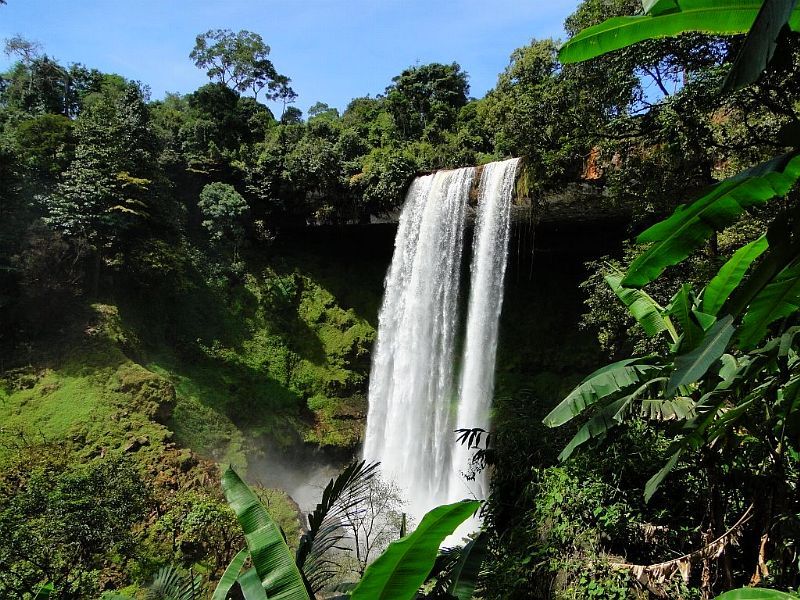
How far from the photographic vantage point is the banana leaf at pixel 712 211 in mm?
1988

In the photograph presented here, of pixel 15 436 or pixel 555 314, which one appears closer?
pixel 15 436

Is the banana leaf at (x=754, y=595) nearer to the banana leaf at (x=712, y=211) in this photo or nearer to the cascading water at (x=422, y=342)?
the banana leaf at (x=712, y=211)

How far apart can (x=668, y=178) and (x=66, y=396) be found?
541 inches

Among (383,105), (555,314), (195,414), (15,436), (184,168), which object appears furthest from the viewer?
(383,105)

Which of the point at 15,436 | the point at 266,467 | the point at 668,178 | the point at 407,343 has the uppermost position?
the point at 668,178

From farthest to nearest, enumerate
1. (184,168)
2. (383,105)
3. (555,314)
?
(383,105) < (184,168) < (555,314)

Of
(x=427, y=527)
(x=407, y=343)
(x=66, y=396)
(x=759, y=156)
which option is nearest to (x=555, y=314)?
(x=407, y=343)

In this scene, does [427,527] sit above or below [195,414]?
above

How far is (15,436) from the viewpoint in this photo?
11641 millimetres

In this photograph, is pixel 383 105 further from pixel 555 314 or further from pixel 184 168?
pixel 555 314

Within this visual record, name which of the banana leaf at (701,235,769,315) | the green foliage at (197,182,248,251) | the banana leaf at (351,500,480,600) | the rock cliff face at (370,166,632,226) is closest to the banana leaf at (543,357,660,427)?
the banana leaf at (701,235,769,315)

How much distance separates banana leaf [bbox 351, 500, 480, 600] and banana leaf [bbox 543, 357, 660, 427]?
171 centimetres

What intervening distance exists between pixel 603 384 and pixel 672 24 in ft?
7.39

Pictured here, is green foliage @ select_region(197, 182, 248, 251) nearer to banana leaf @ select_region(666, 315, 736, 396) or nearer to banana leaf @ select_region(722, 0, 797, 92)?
banana leaf @ select_region(666, 315, 736, 396)
